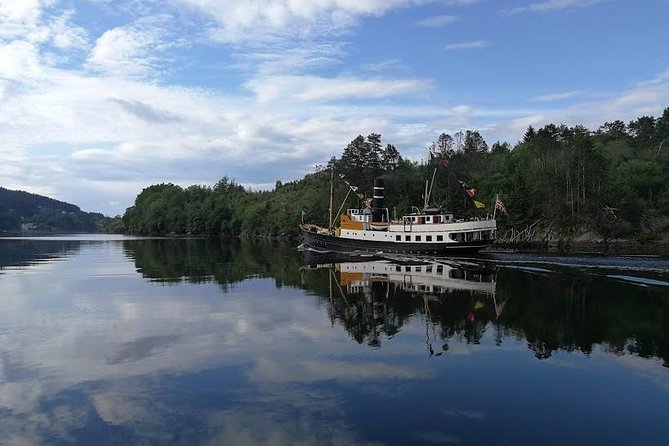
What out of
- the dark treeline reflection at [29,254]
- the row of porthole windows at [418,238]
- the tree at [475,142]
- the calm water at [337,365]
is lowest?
the calm water at [337,365]

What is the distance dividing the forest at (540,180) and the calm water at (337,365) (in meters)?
32.2

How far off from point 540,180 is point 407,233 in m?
33.8

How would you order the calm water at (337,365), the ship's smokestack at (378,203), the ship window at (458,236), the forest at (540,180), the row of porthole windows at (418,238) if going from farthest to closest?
1. the forest at (540,180)
2. the ship's smokestack at (378,203)
3. the row of porthole windows at (418,238)
4. the ship window at (458,236)
5. the calm water at (337,365)

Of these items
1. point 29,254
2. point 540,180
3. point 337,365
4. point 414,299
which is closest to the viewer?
point 337,365

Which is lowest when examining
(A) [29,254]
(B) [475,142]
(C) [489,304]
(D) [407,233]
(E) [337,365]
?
(E) [337,365]

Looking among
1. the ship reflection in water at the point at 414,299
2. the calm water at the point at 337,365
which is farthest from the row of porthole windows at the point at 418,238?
the calm water at the point at 337,365

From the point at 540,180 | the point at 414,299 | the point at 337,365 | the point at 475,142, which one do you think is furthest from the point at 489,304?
the point at 475,142

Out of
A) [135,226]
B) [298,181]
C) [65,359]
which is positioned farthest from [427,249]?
[135,226]

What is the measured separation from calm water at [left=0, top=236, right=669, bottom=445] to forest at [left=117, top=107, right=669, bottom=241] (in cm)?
3218

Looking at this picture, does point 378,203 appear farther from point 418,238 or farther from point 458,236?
point 458,236

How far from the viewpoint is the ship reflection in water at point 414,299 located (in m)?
20.4

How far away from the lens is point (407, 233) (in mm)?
58375

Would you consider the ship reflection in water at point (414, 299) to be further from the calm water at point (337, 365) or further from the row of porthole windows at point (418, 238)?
the row of porthole windows at point (418, 238)

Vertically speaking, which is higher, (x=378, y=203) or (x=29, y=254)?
(x=378, y=203)
